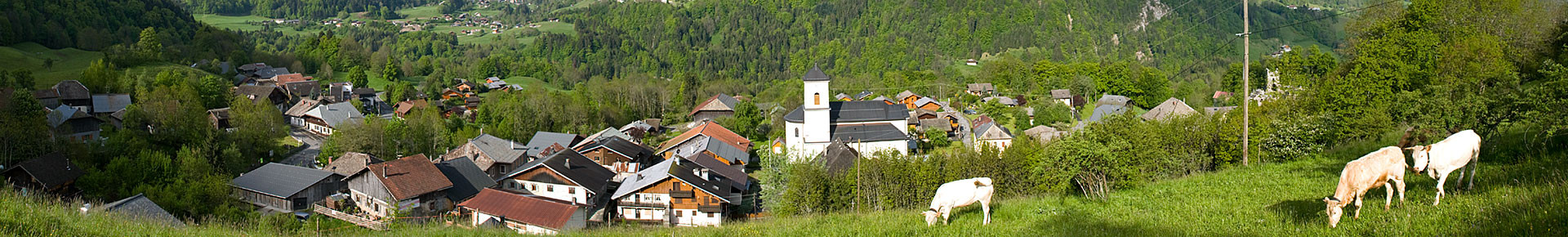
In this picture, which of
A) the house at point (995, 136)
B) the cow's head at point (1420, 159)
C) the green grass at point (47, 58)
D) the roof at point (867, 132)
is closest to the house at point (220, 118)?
the green grass at point (47, 58)

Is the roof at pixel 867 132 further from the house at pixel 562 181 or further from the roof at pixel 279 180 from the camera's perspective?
the roof at pixel 279 180

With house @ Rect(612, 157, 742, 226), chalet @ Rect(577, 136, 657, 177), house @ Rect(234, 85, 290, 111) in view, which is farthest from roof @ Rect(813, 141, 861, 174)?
house @ Rect(234, 85, 290, 111)

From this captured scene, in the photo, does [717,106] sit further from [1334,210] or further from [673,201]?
[1334,210]

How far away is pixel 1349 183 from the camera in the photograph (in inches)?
273

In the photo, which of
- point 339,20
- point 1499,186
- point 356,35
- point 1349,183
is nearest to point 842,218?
point 1349,183

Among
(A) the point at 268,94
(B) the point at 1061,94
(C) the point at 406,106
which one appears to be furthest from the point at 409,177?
(B) the point at 1061,94

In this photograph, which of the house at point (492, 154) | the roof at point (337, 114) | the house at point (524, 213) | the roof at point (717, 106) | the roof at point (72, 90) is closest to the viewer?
the house at point (524, 213)

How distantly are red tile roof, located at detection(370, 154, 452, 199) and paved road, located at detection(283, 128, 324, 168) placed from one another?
11.7m

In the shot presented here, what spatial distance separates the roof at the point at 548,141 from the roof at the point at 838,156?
14.9 meters

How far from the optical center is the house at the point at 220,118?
4869 centimetres

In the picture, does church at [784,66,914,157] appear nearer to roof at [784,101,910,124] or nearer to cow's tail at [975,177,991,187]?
roof at [784,101,910,124]

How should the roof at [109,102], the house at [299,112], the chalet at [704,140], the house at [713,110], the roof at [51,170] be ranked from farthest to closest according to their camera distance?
the house at [713,110] → the house at [299,112] → the roof at [109,102] → the chalet at [704,140] → the roof at [51,170]

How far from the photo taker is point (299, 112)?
55906 millimetres

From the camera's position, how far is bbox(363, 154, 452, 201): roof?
90.4ft
